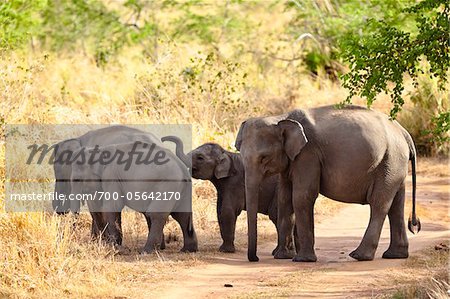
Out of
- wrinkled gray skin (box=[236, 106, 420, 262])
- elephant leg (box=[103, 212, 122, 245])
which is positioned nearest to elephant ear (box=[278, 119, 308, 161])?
wrinkled gray skin (box=[236, 106, 420, 262])

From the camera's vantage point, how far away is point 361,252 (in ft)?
36.2

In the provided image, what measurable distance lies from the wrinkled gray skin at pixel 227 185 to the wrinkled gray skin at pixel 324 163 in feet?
2.36

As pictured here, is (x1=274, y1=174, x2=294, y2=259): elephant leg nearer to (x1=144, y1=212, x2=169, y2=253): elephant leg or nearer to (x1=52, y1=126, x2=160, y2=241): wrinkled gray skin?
(x1=144, y1=212, x2=169, y2=253): elephant leg

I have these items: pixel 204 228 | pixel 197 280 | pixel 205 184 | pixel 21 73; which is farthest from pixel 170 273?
pixel 21 73

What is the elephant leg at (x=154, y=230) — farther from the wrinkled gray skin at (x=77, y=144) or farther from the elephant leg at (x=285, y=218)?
the elephant leg at (x=285, y=218)

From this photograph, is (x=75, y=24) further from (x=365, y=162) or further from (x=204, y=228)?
(x=365, y=162)

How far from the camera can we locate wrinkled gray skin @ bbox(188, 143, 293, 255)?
38.5ft

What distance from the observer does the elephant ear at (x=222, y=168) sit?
11.8 meters

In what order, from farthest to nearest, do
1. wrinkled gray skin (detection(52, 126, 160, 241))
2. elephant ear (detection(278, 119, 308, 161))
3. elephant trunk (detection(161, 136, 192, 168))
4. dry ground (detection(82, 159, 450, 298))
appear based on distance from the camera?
wrinkled gray skin (detection(52, 126, 160, 241)) < elephant trunk (detection(161, 136, 192, 168)) < elephant ear (detection(278, 119, 308, 161)) < dry ground (detection(82, 159, 450, 298))

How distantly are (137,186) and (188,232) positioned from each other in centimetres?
84

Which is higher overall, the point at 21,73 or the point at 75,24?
the point at 75,24

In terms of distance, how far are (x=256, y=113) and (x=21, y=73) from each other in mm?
4673

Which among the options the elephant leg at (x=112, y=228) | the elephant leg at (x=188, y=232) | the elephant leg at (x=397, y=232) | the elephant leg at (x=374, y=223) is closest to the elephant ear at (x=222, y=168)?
the elephant leg at (x=188, y=232)

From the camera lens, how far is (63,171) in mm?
12266
